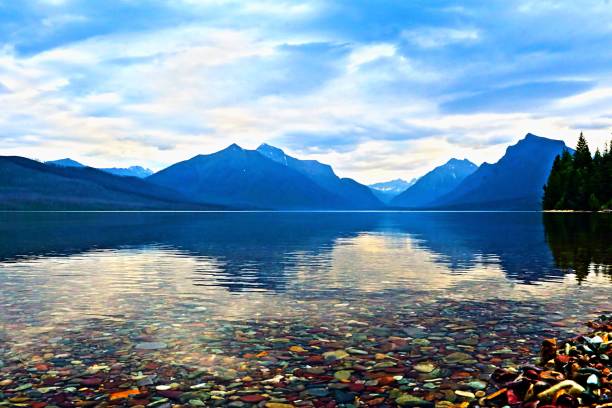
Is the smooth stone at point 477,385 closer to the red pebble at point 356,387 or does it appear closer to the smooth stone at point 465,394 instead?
the smooth stone at point 465,394

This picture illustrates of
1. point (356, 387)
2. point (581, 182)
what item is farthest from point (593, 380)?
point (581, 182)

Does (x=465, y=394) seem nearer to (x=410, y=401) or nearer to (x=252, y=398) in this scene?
(x=410, y=401)

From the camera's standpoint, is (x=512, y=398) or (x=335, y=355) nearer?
(x=512, y=398)

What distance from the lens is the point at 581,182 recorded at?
172 meters

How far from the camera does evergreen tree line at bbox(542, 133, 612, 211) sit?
536ft

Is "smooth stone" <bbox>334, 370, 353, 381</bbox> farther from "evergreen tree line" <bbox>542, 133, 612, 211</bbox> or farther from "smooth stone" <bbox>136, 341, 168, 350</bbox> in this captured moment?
"evergreen tree line" <bbox>542, 133, 612, 211</bbox>

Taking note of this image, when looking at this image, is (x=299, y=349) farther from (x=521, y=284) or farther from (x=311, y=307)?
(x=521, y=284)

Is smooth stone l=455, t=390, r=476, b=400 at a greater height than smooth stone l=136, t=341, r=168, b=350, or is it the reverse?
smooth stone l=136, t=341, r=168, b=350

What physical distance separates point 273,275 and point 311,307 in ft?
35.2

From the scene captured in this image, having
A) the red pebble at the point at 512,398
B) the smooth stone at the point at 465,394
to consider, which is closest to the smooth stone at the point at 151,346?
the smooth stone at the point at 465,394

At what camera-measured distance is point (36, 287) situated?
84.4 ft

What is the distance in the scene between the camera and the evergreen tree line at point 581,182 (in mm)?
163375

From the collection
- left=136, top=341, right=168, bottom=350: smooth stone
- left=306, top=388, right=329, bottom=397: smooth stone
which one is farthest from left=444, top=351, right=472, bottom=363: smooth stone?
left=136, top=341, right=168, bottom=350: smooth stone

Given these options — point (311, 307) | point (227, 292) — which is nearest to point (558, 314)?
point (311, 307)
